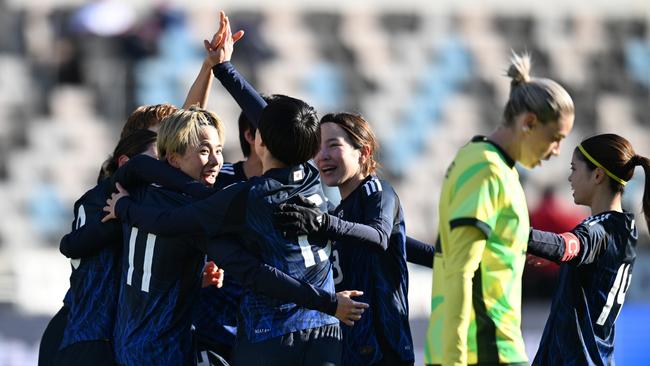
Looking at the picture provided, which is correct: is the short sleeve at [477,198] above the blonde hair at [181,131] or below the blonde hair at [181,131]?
below

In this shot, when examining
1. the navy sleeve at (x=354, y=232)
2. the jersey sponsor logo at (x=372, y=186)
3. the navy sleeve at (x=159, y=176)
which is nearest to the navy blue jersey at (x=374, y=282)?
the jersey sponsor logo at (x=372, y=186)

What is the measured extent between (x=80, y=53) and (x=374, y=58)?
11.4 feet

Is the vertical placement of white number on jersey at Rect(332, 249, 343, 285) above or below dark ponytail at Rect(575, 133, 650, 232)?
below

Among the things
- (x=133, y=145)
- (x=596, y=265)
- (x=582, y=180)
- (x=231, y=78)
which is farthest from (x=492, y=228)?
(x=133, y=145)

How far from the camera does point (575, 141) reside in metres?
14.3

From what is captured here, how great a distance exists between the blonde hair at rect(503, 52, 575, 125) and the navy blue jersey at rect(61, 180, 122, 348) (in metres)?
1.75

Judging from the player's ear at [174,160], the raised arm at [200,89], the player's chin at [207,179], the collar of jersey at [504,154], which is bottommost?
the collar of jersey at [504,154]

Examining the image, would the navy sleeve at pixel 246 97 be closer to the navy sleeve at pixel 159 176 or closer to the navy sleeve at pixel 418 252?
the navy sleeve at pixel 159 176

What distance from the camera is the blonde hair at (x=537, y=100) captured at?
3850mm

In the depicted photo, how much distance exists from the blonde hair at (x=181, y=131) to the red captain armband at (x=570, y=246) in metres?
1.40

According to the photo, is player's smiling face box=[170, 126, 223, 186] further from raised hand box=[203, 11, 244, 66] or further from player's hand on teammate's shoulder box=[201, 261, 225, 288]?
raised hand box=[203, 11, 244, 66]

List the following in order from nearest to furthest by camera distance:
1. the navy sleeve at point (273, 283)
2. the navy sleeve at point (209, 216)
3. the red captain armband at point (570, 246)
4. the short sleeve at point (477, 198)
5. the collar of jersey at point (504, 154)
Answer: the short sleeve at point (477, 198), the collar of jersey at point (504, 154), the navy sleeve at point (273, 283), the navy sleeve at point (209, 216), the red captain armband at point (570, 246)

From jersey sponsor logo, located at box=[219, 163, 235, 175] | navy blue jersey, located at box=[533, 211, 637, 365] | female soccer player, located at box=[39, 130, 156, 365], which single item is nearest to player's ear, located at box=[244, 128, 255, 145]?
jersey sponsor logo, located at box=[219, 163, 235, 175]

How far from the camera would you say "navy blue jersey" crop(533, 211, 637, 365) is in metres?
4.82
